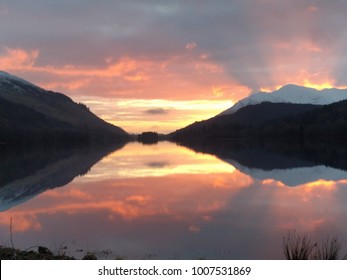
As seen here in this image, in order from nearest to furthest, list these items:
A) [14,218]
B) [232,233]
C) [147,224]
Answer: [232,233] < [147,224] < [14,218]

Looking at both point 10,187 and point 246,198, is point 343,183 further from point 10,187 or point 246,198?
point 10,187

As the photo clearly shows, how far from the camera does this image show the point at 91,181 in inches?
1624

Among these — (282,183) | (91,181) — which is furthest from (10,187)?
(282,183)

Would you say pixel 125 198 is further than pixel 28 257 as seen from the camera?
Yes

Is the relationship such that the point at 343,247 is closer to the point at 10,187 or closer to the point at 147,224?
the point at 147,224

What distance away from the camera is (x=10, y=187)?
3747 centimetres

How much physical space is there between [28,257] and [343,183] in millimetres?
29710

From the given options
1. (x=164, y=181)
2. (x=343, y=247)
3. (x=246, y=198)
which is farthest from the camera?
(x=164, y=181)

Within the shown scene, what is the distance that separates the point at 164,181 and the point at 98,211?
49.6 ft

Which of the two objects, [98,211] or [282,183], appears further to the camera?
[282,183]

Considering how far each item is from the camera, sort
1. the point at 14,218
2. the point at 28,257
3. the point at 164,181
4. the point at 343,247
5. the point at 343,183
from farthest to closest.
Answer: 1. the point at 164,181
2. the point at 343,183
3. the point at 14,218
4. the point at 343,247
5. the point at 28,257
